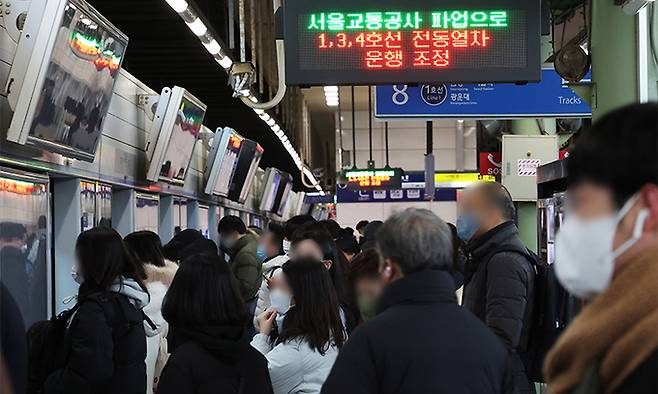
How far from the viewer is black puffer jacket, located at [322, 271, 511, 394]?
2.43 meters

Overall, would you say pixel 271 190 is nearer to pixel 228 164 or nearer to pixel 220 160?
pixel 228 164

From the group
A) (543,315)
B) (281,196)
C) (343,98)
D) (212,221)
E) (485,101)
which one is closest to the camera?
→ (543,315)

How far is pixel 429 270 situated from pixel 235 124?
20063 mm

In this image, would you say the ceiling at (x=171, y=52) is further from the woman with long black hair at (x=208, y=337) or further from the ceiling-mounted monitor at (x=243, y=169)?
the woman with long black hair at (x=208, y=337)

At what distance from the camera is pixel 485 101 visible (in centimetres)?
1005

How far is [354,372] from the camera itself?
7.90ft

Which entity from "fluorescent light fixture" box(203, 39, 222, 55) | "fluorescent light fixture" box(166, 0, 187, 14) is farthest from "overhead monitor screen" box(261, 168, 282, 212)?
"fluorescent light fixture" box(166, 0, 187, 14)

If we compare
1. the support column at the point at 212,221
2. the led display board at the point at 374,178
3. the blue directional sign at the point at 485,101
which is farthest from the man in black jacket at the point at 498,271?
the led display board at the point at 374,178

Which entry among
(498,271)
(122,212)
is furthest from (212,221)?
(498,271)

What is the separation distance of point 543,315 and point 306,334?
1434 mm

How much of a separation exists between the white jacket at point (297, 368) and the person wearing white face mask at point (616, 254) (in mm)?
2129

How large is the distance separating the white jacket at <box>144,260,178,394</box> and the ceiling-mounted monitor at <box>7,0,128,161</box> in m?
0.98

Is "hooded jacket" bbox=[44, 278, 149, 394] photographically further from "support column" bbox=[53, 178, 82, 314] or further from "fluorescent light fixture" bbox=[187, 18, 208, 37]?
"fluorescent light fixture" bbox=[187, 18, 208, 37]

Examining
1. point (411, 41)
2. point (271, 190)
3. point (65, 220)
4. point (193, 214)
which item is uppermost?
point (271, 190)
